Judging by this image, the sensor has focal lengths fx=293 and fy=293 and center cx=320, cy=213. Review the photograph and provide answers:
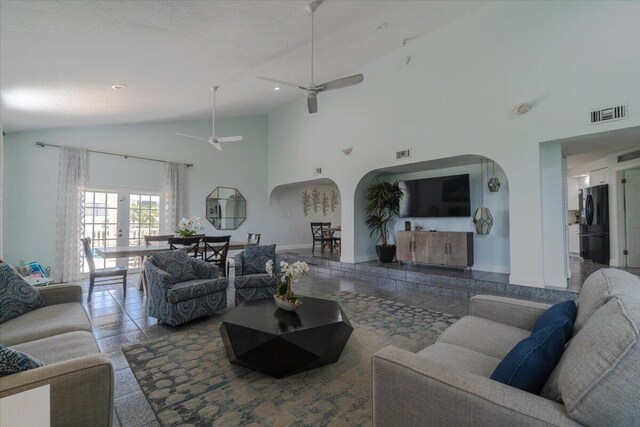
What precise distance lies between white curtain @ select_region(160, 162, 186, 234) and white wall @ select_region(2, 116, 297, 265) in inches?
7.0

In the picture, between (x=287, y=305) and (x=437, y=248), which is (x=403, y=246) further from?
(x=287, y=305)

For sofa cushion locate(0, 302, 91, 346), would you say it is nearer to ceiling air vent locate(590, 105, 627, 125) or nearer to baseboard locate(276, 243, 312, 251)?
ceiling air vent locate(590, 105, 627, 125)

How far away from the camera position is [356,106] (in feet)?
22.2

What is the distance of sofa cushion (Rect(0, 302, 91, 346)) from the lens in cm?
192

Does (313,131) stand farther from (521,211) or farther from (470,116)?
(521,211)

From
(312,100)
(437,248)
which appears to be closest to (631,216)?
(437,248)

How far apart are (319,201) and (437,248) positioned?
5304mm

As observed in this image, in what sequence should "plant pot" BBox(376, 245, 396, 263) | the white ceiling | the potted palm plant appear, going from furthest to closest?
"plant pot" BBox(376, 245, 396, 263)
the potted palm plant
the white ceiling

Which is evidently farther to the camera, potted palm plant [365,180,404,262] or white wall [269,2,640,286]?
potted palm plant [365,180,404,262]

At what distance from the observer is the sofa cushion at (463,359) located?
1.47 meters

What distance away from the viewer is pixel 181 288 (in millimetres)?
3312

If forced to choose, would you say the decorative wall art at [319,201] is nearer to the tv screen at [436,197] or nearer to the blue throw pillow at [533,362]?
the tv screen at [436,197]

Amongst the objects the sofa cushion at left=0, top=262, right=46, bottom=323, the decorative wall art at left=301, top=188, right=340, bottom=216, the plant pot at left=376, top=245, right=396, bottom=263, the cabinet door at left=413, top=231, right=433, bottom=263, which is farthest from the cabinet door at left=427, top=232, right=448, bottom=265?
the sofa cushion at left=0, top=262, right=46, bottom=323

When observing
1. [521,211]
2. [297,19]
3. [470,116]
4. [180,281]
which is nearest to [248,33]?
[297,19]
